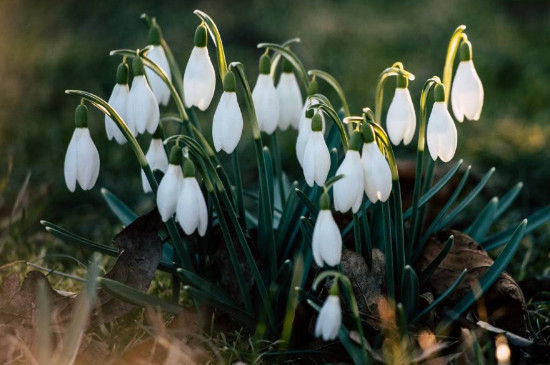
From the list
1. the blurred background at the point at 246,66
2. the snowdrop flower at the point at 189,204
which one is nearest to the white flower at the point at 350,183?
the snowdrop flower at the point at 189,204

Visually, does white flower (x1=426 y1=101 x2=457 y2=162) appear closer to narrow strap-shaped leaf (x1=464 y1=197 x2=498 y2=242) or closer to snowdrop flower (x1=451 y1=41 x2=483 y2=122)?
snowdrop flower (x1=451 y1=41 x2=483 y2=122)

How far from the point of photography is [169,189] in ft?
4.79

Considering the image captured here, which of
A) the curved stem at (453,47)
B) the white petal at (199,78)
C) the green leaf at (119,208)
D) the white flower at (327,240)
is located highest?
the curved stem at (453,47)

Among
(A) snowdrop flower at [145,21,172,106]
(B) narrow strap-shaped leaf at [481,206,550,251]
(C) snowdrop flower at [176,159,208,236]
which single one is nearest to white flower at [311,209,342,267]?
(C) snowdrop flower at [176,159,208,236]

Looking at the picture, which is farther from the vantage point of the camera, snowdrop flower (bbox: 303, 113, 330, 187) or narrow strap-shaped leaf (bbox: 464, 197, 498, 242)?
narrow strap-shaped leaf (bbox: 464, 197, 498, 242)

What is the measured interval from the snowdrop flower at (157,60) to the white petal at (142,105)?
19cm

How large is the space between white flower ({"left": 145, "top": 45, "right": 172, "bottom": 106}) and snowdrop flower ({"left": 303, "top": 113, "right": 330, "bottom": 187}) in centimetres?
46

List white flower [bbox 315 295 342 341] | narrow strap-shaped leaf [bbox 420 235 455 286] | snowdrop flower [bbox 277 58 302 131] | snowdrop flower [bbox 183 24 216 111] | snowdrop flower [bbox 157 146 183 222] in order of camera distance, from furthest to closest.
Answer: snowdrop flower [bbox 277 58 302 131] → narrow strap-shaped leaf [bbox 420 235 455 286] → snowdrop flower [bbox 183 24 216 111] → snowdrop flower [bbox 157 146 183 222] → white flower [bbox 315 295 342 341]

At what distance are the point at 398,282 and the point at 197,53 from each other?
27.8 inches

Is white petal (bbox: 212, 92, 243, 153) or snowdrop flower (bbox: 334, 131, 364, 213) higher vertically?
white petal (bbox: 212, 92, 243, 153)

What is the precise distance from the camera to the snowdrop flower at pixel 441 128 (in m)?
1.51

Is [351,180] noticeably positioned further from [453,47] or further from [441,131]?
[453,47]

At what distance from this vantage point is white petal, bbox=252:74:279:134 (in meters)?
1.70

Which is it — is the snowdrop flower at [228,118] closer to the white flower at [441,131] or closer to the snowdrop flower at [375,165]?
the snowdrop flower at [375,165]
